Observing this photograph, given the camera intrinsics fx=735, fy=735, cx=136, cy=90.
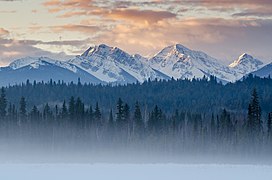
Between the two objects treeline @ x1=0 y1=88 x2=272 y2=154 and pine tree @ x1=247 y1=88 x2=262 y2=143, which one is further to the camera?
treeline @ x1=0 y1=88 x2=272 y2=154

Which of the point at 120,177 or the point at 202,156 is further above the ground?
the point at 120,177

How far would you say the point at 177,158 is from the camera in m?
134

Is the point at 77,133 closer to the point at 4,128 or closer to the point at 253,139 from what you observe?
the point at 4,128

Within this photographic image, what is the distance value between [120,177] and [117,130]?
272 ft

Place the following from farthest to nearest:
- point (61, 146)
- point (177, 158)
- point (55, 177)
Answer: point (61, 146), point (177, 158), point (55, 177)

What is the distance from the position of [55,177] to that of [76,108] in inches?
3410

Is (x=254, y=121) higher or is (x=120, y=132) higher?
(x=254, y=121)

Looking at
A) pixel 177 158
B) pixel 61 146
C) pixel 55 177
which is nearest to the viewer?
pixel 55 177

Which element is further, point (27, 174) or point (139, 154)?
point (139, 154)

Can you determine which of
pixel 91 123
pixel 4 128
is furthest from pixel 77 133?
pixel 4 128

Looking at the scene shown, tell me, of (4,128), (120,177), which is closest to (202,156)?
(4,128)

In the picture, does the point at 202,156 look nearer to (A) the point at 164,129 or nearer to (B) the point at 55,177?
(A) the point at 164,129

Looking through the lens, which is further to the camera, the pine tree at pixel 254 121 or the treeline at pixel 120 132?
the treeline at pixel 120 132

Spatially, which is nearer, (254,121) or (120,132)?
(254,121)
